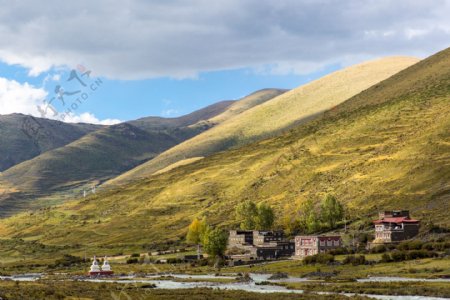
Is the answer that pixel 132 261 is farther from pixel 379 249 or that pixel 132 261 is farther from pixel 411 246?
pixel 411 246

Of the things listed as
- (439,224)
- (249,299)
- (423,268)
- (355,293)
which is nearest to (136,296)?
(249,299)

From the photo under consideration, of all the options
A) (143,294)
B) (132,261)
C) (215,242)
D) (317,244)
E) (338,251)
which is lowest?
(143,294)

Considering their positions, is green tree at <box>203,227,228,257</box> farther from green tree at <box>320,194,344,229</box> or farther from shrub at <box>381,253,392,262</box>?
shrub at <box>381,253,392,262</box>

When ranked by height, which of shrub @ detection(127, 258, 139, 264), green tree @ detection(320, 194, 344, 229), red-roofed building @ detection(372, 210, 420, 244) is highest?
green tree @ detection(320, 194, 344, 229)

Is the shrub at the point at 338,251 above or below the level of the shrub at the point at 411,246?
below

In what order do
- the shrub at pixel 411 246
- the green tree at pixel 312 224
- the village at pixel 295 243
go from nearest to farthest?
the shrub at pixel 411 246 → the village at pixel 295 243 → the green tree at pixel 312 224

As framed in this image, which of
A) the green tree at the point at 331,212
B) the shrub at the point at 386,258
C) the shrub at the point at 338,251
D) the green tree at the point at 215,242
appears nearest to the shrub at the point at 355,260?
the shrub at the point at 386,258

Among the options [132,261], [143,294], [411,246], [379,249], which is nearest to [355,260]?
[379,249]

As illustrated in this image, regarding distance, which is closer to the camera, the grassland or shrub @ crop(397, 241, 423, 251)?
the grassland

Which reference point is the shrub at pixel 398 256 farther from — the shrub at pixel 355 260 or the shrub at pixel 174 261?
the shrub at pixel 174 261

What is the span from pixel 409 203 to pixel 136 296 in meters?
129

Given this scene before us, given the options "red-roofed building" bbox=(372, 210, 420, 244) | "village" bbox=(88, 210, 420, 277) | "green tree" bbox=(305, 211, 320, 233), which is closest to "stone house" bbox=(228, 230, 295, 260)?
"village" bbox=(88, 210, 420, 277)

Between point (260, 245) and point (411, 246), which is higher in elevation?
point (260, 245)

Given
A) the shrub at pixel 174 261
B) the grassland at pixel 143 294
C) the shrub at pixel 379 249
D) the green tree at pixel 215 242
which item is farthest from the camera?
the shrub at pixel 174 261
